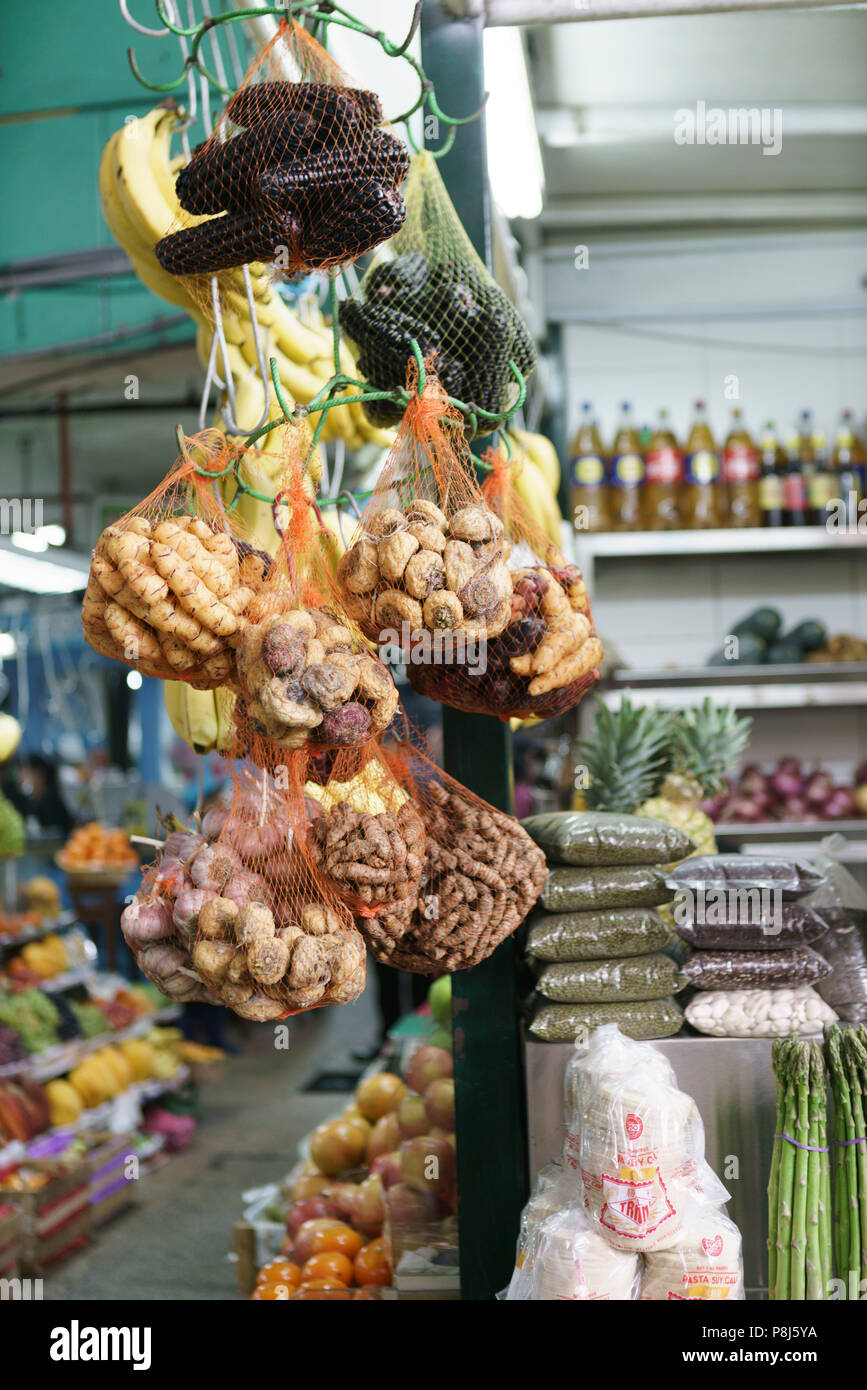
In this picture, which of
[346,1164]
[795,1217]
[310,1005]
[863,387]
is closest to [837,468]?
[863,387]

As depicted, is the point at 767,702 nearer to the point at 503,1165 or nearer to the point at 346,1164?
the point at 346,1164

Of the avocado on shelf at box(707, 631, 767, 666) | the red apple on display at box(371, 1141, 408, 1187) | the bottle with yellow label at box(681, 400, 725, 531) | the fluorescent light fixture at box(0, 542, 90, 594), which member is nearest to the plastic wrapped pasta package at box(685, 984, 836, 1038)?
the red apple on display at box(371, 1141, 408, 1187)

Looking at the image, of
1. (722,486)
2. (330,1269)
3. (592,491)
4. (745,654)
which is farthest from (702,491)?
(330,1269)

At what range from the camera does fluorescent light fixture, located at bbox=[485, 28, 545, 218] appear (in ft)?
10.3

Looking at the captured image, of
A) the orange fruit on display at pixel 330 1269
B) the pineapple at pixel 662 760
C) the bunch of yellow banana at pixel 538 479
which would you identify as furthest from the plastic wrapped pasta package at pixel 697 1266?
the bunch of yellow banana at pixel 538 479

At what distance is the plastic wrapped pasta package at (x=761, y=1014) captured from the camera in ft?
6.65

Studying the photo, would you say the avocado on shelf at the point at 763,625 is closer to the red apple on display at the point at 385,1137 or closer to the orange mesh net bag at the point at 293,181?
the red apple on display at the point at 385,1137

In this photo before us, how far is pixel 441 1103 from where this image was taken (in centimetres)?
256

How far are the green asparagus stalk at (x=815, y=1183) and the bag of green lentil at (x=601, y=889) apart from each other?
1.39ft

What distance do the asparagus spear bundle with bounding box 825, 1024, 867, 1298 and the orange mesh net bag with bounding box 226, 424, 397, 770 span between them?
1.02 m

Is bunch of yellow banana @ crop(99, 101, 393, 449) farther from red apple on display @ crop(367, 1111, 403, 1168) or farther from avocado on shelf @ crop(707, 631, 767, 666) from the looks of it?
avocado on shelf @ crop(707, 631, 767, 666)

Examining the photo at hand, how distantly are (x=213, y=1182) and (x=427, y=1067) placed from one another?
153 inches

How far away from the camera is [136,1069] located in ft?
21.5
